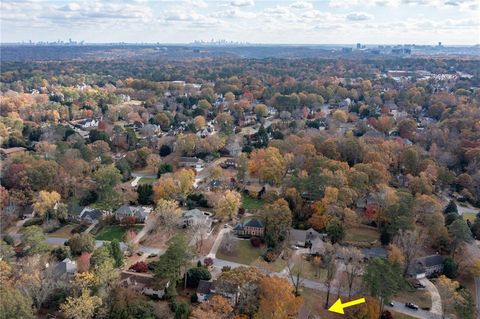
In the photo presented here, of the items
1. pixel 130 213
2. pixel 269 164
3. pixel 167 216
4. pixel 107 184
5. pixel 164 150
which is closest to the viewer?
pixel 167 216

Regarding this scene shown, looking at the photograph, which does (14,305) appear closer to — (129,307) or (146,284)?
(129,307)

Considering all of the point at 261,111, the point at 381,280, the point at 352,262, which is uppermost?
the point at 261,111

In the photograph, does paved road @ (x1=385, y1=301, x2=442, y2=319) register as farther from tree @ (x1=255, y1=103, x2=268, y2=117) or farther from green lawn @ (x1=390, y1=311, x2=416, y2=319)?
tree @ (x1=255, y1=103, x2=268, y2=117)

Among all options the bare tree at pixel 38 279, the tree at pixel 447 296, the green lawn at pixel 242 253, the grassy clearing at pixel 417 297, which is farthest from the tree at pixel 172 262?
the tree at pixel 447 296

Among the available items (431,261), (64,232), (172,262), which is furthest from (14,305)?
(431,261)

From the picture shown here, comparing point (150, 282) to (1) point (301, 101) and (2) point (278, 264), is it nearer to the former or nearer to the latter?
(2) point (278, 264)

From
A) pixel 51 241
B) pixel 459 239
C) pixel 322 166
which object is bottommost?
pixel 51 241

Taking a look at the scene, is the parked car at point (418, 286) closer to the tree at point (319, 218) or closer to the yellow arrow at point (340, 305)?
the yellow arrow at point (340, 305)

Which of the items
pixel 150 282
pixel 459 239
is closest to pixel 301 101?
pixel 459 239
